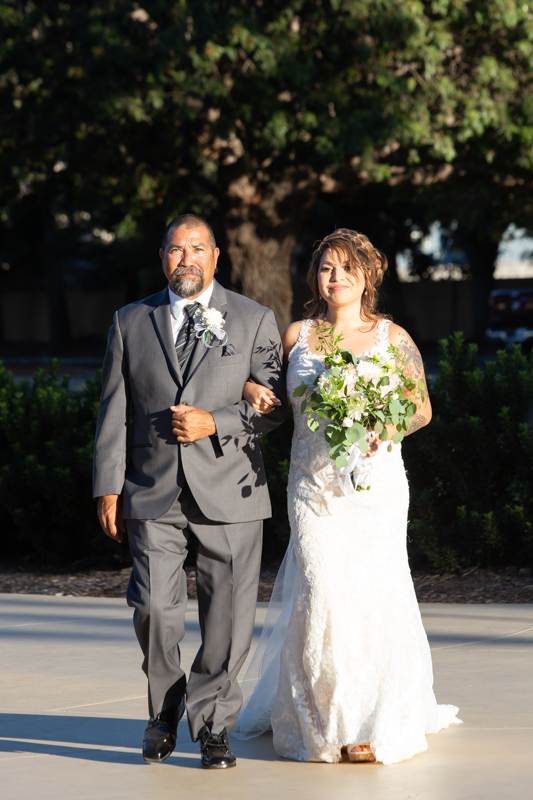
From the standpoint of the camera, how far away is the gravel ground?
23.1 feet

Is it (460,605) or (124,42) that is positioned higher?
(124,42)

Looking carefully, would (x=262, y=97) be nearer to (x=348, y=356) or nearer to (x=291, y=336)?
(x=291, y=336)

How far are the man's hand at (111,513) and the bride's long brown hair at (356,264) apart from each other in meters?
1.16

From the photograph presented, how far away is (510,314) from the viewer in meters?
31.0

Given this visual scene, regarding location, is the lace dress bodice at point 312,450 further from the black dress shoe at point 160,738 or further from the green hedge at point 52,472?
the green hedge at point 52,472

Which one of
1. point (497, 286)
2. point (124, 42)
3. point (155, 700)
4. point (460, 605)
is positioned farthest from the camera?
point (497, 286)

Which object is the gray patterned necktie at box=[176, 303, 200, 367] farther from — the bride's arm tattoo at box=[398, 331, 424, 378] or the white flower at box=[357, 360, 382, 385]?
the bride's arm tattoo at box=[398, 331, 424, 378]

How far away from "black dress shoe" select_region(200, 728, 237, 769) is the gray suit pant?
3 cm

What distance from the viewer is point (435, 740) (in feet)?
13.9

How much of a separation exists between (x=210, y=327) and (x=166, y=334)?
0.19 m

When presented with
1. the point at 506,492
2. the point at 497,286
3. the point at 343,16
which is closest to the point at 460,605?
the point at 506,492

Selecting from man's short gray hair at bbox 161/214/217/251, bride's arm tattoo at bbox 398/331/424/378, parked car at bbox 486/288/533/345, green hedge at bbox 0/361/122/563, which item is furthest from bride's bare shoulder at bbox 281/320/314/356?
parked car at bbox 486/288/533/345

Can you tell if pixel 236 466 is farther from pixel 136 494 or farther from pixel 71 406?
pixel 71 406

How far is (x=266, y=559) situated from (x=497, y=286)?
31696mm
